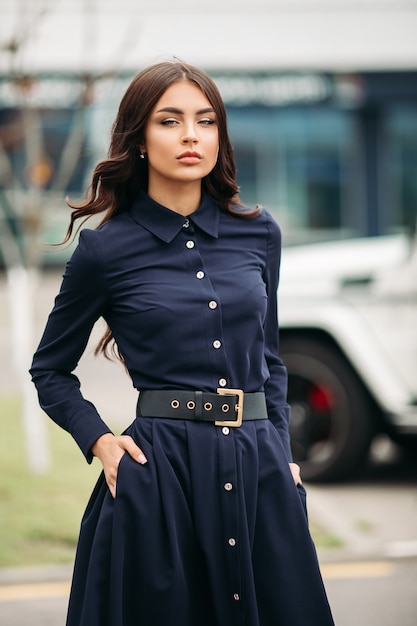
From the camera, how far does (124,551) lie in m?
2.67

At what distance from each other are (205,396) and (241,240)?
0.47m

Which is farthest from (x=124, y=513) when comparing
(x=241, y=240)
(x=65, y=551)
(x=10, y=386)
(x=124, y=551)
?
(x=10, y=386)

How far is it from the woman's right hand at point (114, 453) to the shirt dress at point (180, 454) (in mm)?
24

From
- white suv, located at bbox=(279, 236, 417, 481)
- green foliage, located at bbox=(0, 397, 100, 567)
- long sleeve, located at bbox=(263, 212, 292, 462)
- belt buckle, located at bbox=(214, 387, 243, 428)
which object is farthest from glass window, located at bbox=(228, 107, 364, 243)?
belt buckle, located at bbox=(214, 387, 243, 428)

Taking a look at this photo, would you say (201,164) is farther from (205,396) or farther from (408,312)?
(408,312)

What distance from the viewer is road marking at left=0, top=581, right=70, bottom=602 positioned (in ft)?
15.3

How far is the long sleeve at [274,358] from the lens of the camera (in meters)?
2.94

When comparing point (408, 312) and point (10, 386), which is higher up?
point (10, 386)

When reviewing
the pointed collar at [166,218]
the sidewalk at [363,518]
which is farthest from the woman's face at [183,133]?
the sidewalk at [363,518]

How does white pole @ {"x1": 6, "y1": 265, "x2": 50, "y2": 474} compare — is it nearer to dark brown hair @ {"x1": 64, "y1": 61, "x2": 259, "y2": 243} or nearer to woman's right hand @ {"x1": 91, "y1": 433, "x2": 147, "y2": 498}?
dark brown hair @ {"x1": 64, "y1": 61, "x2": 259, "y2": 243}

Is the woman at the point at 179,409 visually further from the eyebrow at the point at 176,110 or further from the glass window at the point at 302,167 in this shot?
the glass window at the point at 302,167

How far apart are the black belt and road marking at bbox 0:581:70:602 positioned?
2230 mm

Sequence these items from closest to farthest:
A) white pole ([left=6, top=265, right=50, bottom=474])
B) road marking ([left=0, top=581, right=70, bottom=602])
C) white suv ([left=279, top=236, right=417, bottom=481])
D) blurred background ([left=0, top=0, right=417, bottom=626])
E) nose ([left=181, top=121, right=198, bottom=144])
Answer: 1. nose ([left=181, top=121, right=198, bottom=144])
2. road marking ([left=0, top=581, right=70, bottom=602])
3. blurred background ([left=0, top=0, right=417, bottom=626])
4. white suv ([left=279, top=236, right=417, bottom=481])
5. white pole ([left=6, top=265, right=50, bottom=474])

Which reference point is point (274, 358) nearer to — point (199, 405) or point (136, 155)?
point (199, 405)
